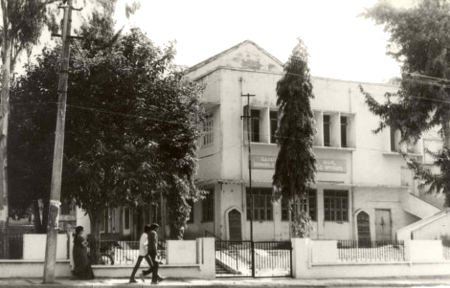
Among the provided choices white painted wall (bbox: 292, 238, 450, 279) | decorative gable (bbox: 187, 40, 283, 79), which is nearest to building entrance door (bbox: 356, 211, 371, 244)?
decorative gable (bbox: 187, 40, 283, 79)

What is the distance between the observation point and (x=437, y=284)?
878 inches

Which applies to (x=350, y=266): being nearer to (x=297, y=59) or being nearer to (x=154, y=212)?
(x=297, y=59)

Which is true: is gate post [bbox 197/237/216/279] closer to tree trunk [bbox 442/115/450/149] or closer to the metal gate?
the metal gate

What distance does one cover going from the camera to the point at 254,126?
109ft

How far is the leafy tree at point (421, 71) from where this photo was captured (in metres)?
27.4

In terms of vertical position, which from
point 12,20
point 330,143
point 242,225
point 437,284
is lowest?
point 437,284

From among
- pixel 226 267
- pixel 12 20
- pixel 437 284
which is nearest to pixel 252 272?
pixel 226 267

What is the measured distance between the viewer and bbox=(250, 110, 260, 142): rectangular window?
108ft

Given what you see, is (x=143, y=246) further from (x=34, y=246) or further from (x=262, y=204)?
(x=262, y=204)

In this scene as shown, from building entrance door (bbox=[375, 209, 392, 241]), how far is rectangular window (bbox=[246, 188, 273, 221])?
6573 millimetres

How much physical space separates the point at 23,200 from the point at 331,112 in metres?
16.6

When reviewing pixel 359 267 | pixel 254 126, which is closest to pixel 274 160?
pixel 254 126

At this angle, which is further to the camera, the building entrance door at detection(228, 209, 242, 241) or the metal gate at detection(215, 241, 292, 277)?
the building entrance door at detection(228, 209, 242, 241)

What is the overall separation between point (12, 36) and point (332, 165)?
17557 millimetres
